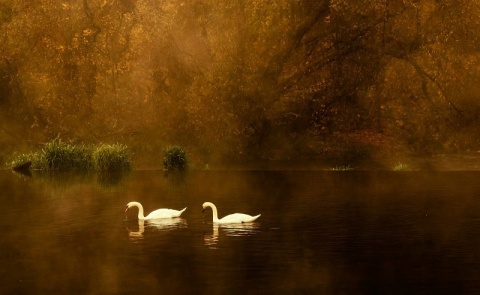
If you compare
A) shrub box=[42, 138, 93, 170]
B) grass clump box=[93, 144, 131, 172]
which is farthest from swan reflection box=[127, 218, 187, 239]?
shrub box=[42, 138, 93, 170]

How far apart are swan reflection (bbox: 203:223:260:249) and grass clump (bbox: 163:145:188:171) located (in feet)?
76.3

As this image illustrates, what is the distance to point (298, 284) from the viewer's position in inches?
725

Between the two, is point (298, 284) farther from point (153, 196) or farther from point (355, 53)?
point (355, 53)

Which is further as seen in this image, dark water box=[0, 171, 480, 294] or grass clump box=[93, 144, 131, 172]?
grass clump box=[93, 144, 131, 172]

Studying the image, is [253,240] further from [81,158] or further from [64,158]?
[81,158]

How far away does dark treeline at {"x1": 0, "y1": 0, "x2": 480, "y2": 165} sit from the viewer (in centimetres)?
5428

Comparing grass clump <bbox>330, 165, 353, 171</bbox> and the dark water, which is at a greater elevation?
grass clump <bbox>330, 165, 353, 171</bbox>

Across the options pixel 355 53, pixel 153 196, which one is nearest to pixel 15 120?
pixel 355 53

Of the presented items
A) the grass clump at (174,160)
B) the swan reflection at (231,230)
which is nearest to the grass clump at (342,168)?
the grass clump at (174,160)

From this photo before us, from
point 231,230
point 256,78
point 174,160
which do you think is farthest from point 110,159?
point 231,230

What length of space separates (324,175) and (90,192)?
1270 cm

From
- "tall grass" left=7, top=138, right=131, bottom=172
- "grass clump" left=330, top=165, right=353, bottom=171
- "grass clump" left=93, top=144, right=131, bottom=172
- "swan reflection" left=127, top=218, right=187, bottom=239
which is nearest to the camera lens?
"swan reflection" left=127, top=218, right=187, bottom=239

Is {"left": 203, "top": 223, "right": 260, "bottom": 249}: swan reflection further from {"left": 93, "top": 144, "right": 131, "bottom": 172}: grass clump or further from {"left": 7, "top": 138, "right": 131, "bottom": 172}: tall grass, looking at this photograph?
{"left": 7, "top": 138, "right": 131, "bottom": 172}: tall grass

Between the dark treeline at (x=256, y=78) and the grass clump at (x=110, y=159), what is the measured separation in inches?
241
